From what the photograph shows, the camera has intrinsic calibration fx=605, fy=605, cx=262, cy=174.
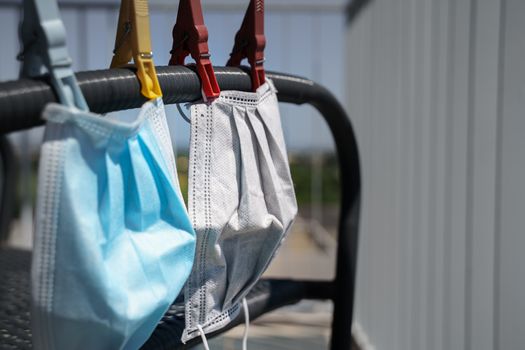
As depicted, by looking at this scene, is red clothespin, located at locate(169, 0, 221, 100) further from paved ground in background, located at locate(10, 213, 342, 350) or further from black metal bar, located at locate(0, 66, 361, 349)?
paved ground in background, located at locate(10, 213, 342, 350)

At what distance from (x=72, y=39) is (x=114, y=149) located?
2563 millimetres

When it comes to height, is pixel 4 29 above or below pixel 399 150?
above

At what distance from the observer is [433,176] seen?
1220mm

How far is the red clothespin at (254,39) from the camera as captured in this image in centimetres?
82

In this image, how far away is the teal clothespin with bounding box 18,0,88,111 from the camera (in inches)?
19.6

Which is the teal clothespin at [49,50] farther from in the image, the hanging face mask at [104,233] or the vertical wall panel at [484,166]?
the vertical wall panel at [484,166]

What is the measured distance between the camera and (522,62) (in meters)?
0.88

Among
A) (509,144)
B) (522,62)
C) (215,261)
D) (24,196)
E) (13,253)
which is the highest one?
(522,62)

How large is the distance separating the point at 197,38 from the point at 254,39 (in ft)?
0.46

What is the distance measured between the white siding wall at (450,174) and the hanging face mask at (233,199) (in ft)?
1.14

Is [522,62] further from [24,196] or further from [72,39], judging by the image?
[24,196]

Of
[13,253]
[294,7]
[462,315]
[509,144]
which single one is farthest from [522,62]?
[294,7]

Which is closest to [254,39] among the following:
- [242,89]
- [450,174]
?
[242,89]

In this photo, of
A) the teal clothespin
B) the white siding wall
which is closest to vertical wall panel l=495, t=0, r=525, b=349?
the white siding wall
